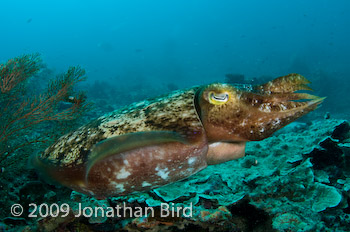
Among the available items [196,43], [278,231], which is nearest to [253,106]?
[278,231]

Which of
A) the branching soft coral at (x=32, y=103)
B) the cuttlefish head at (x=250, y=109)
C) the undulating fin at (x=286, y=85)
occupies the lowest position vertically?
the cuttlefish head at (x=250, y=109)

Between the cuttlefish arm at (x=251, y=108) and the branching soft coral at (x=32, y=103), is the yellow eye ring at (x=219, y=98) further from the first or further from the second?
the branching soft coral at (x=32, y=103)

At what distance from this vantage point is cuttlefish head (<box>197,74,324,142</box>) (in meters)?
1.75

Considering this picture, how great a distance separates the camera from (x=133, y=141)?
169cm

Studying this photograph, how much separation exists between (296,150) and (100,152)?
352 cm

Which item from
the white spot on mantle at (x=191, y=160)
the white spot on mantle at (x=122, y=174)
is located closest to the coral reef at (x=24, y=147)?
the white spot on mantle at (x=122, y=174)

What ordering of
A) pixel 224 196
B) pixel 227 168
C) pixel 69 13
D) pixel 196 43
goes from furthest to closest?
pixel 69 13 < pixel 196 43 < pixel 227 168 < pixel 224 196

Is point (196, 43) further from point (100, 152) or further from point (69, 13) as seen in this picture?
point (69, 13)

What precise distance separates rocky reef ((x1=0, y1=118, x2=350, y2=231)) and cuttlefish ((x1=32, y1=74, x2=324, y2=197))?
29 cm

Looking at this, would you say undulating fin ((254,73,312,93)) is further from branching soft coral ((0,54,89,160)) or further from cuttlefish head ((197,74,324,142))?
branching soft coral ((0,54,89,160))

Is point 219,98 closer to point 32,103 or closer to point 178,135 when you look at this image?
point 178,135

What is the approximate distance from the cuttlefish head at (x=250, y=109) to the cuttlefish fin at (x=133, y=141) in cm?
34

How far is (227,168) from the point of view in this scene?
11.8ft

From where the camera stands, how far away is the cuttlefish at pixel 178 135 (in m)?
1.72
